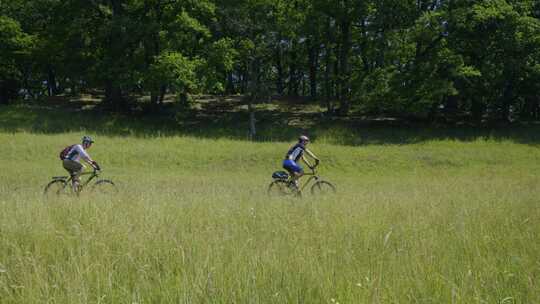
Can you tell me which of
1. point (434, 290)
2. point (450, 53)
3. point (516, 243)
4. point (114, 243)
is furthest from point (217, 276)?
point (450, 53)

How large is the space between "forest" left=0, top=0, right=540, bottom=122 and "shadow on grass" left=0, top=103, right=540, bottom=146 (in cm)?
168

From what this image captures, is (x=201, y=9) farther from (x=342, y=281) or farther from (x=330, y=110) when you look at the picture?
(x=342, y=281)

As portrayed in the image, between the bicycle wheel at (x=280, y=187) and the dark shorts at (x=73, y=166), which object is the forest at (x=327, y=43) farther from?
the bicycle wheel at (x=280, y=187)

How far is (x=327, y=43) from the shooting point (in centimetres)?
3400

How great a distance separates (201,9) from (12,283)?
27864mm

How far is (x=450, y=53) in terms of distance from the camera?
2712 centimetres

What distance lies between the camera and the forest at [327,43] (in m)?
26.5

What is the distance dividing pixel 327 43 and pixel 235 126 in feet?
40.3

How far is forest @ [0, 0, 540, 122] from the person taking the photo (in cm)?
2655

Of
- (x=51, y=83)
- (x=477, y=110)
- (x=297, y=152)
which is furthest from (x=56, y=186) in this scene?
(x=51, y=83)

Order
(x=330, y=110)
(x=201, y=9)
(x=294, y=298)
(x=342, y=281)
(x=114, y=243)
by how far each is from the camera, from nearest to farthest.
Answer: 1. (x=294, y=298)
2. (x=342, y=281)
3. (x=114, y=243)
4. (x=201, y=9)
5. (x=330, y=110)

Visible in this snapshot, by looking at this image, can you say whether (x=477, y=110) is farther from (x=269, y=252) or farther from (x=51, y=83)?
(x=51, y=83)

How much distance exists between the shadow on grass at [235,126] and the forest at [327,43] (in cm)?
168

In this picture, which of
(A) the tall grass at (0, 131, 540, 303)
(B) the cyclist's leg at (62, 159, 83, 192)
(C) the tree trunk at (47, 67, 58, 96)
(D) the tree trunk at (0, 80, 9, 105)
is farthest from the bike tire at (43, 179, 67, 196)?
(C) the tree trunk at (47, 67, 58, 96)
